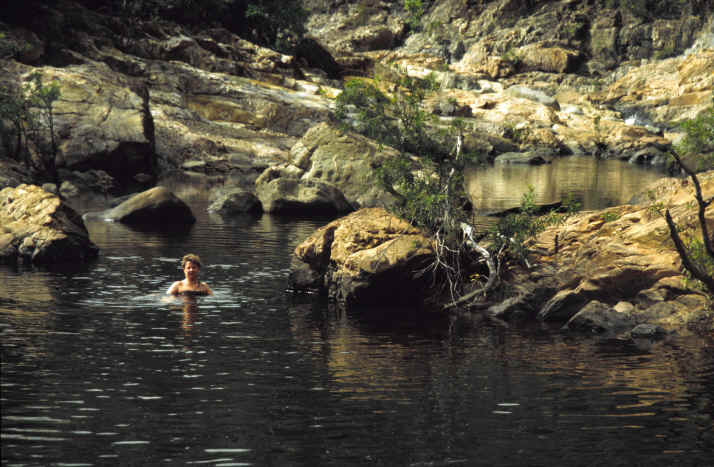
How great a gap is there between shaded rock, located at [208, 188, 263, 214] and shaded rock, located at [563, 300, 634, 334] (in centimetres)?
2228

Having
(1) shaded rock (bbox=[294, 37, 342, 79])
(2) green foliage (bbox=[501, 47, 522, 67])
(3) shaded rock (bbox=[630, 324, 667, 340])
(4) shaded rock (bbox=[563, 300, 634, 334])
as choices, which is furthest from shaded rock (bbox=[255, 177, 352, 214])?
(2) green foliage (bbox=[501, 47, 522, 67])

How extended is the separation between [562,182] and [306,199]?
22.2 metres

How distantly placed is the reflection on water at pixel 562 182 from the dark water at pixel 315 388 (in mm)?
23827

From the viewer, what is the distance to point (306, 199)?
37469 mm

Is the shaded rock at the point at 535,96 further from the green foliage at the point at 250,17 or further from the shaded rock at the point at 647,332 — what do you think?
the shaded rock at the point at 647,332

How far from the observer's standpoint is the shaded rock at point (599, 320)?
1698 centimetres

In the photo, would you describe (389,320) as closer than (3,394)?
No

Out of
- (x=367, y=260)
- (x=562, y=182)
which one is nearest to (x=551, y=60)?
(x=562, y=182)

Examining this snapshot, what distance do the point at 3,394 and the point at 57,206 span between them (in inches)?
532

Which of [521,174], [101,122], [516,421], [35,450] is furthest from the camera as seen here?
[521,174]

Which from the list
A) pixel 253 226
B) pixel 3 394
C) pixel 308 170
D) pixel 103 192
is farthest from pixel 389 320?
pixel 103 192

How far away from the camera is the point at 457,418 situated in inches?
442

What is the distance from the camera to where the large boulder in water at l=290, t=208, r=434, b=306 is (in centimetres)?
1944

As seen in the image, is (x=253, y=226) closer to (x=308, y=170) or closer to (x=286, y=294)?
(x=308, y=170)
